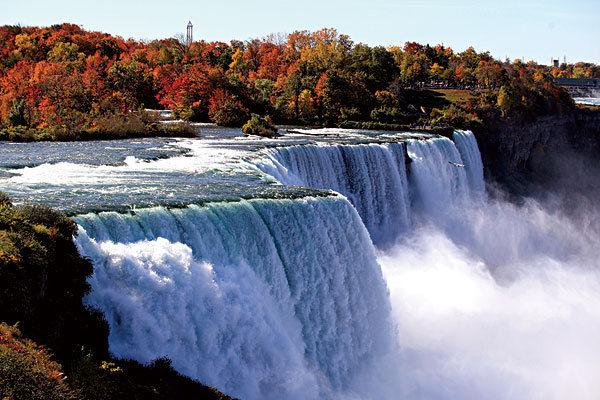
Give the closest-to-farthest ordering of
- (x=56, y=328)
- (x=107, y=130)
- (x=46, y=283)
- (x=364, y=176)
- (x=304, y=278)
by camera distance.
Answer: (x=56, y=328) < (x=46, y=283) < (x=304, y=278) < (x=364, y=176) < (x=107, y=130)

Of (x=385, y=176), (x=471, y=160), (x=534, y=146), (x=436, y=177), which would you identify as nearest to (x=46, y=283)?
(x=385, y=176)

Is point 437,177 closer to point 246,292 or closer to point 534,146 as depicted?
point 246,292

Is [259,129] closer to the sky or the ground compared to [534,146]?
closer to the sky

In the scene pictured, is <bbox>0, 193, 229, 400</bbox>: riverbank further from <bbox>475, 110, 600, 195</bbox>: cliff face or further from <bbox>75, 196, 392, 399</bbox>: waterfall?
<bbox>475, 110, 600, 195</bbox>: cliff face

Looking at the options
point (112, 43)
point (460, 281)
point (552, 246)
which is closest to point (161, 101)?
point (112, 43)

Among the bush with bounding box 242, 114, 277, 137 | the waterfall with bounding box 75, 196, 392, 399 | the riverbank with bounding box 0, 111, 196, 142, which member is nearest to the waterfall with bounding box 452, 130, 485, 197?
the bush with bounding box 242, 114, 277, 137

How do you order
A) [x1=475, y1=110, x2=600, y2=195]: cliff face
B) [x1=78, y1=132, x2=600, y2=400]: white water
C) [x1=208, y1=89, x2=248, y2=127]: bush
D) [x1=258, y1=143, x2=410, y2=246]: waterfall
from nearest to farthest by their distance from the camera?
[x1=78, y1=132, x2=600, y2=400]: white water
[x1=258, y1=143, x2=410, y2=246]: waterfall
[x1=208, y1=89, x2=248, y2=127]: bush
[x1=475, y1=110, x2=600, y2=195]: cliff face

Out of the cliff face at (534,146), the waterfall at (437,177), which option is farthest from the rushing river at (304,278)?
the cliff face at (534,146)

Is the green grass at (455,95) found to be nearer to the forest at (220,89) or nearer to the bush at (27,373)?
the forest at (220,89)
